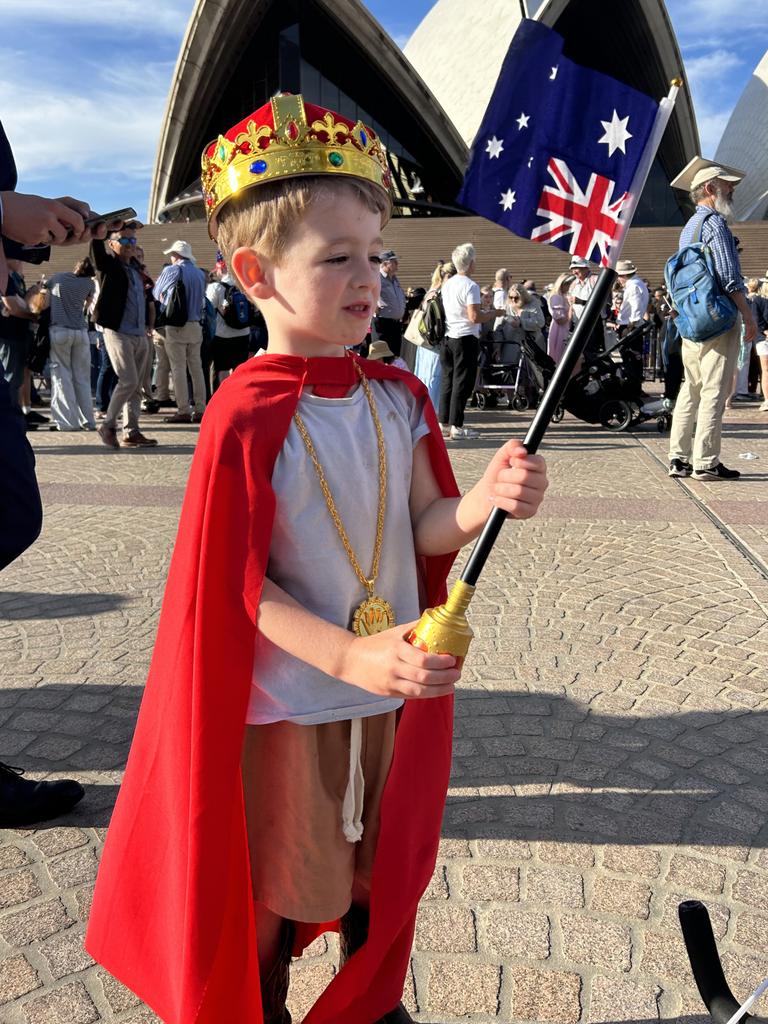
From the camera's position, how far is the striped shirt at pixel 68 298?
382 inches

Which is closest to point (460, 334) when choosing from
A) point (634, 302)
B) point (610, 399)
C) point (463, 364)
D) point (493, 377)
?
point (463, 364)

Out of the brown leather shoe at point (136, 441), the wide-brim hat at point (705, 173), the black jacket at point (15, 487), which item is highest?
the wide-brim hat at point (705, 173)

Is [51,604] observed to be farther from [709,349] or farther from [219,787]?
[709,349]

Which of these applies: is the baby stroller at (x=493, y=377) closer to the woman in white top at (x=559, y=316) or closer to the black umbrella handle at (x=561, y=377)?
the woman in white top at (x=559, y=316)

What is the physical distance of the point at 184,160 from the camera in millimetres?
39312

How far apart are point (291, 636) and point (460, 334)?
8006 millimetres

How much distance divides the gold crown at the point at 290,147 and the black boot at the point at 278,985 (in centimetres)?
127

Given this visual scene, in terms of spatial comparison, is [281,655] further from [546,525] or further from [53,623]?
[546,525]

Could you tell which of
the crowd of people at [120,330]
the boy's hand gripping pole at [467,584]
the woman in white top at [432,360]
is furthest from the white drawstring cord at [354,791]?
the woman in white top at [432,360]

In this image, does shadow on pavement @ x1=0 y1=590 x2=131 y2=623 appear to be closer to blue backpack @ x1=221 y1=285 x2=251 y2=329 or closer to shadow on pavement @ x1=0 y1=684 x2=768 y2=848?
shadow on pavement @ x1=0 y1=684 x2=768 y2=848

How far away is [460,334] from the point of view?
909 centimetres

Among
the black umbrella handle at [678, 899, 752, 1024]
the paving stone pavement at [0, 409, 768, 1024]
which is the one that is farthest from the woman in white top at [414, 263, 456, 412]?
the black umbrella handle at [678, 899, 752, 1024]

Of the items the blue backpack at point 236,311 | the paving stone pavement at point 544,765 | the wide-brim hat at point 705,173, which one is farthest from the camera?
the blue backpack at point 236,311

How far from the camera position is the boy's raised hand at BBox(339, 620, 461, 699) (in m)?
1.17
